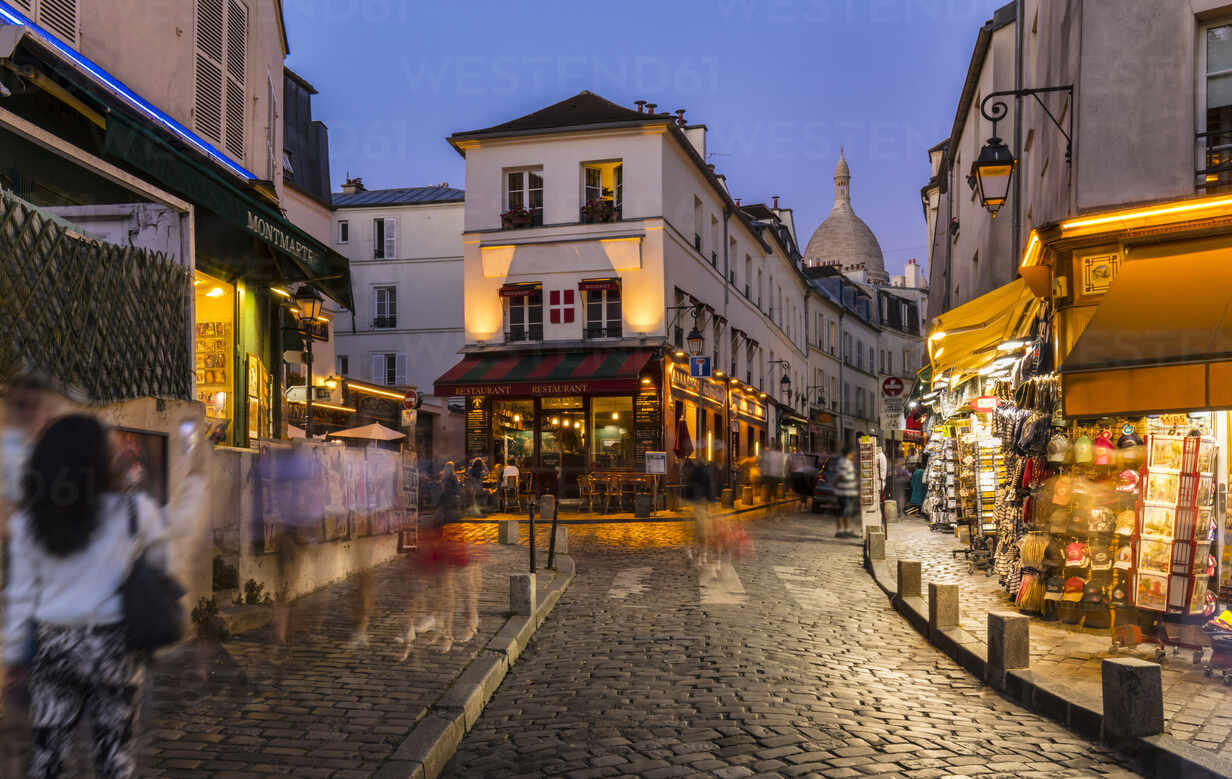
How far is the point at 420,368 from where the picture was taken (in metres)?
35.8

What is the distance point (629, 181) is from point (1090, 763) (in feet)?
78.1

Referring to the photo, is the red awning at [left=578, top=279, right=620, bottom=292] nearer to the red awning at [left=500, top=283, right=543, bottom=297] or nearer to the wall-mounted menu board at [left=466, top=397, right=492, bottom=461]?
the red awning at [left=500, top=283, right=543, bottom=297]

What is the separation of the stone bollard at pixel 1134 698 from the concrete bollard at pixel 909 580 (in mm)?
4807

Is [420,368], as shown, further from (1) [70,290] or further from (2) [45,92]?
(1) [70,290]

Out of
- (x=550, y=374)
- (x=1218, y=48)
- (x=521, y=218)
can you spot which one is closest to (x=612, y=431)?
(x=550, y=374)

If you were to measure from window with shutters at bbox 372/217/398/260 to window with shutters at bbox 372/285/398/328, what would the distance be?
3.92 ft

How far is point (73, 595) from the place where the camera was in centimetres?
329

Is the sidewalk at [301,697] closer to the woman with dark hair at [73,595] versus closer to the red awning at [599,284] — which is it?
the woman with dark hair at [73,595]

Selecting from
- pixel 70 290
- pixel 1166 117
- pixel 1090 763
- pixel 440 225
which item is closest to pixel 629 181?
pixel 440 225

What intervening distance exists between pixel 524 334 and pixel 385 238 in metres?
11.0

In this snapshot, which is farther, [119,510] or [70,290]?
[70,290]

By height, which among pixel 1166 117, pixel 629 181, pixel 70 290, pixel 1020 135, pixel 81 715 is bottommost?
pixel 81 715

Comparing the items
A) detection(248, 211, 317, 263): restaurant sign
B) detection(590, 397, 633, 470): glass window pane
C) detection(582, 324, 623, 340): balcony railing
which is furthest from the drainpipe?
detection(590, 397, 633, 470): glass window pane

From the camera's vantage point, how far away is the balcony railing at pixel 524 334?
27.7 m
